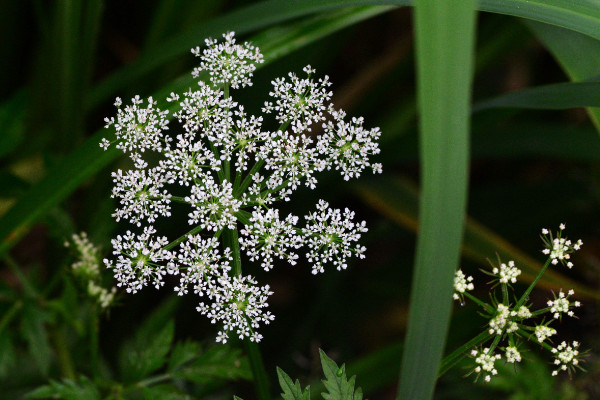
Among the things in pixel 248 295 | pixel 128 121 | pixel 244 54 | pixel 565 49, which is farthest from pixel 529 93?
pixel 128 121

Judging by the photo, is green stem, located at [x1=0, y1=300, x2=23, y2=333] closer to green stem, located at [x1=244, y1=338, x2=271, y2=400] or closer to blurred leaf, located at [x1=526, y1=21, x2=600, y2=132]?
green stem, located at [x1=244, y1=338, x2=271, y2=400]

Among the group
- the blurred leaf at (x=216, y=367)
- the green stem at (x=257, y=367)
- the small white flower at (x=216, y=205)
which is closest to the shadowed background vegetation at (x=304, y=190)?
the blurred leaf at (x=216, y=367)

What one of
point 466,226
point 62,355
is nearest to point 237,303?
point 62,355

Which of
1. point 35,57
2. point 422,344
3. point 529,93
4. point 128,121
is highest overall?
→ point 35,57

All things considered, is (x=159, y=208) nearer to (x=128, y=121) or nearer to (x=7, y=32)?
(x=128, y=121)

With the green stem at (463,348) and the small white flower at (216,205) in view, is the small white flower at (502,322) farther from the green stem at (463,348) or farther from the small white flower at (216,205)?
the small white flower at (216,205)

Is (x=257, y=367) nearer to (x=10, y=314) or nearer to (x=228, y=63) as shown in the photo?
(x=228, y=63)
